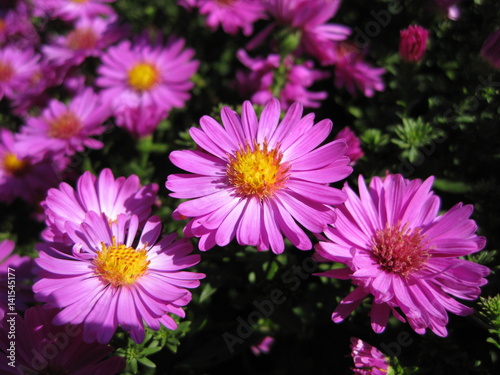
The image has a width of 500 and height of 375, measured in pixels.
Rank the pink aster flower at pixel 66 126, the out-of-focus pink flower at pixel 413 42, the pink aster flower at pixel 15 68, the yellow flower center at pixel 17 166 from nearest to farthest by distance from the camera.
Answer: the out-of-focus pink flower at pixel 413 42 → the pink aster flower at pixel 66 126 → the yellow flower center at pixel 17 166 → the pink aster flower at pixel 15 68

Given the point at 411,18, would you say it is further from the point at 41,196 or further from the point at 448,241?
the point at 41,196

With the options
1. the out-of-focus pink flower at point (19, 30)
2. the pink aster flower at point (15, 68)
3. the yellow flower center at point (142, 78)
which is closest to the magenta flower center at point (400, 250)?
the yellow flower center at point (142, 78)

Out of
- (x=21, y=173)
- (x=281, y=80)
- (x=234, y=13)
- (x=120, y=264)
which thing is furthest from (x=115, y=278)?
(x=234, y=13)

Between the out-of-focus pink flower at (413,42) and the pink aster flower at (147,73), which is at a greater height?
the out-of-focus pink flower at (413,42)

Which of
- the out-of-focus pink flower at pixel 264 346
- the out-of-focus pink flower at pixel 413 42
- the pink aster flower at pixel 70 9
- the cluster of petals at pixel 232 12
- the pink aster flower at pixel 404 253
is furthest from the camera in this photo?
the pink aster flower at pixel 70 9

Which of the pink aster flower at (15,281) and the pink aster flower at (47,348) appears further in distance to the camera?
the pink aster flower at (15,281)

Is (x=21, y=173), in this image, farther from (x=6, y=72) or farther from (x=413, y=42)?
(x=413, y=42)

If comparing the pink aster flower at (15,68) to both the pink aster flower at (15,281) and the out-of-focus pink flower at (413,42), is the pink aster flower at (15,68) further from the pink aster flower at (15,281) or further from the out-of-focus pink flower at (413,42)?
the out-of-focus pink flower at (413,42)
